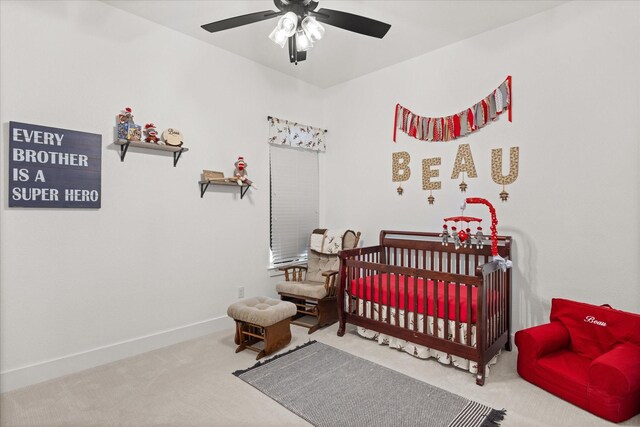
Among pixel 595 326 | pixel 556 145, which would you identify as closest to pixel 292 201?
pixel 556 145

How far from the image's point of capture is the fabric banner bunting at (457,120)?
301 cm

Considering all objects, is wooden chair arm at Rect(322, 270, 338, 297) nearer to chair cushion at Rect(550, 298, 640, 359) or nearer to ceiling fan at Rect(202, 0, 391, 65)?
chair cushion at Rect(550, 298, 640, 359)

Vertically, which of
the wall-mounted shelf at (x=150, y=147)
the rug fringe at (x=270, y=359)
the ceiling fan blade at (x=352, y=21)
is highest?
the ceiling fan blade at (x=352, y=21)

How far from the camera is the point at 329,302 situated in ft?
11.6

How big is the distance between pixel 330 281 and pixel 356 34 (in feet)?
7.81

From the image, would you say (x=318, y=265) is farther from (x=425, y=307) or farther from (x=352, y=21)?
(x=352, y=21)

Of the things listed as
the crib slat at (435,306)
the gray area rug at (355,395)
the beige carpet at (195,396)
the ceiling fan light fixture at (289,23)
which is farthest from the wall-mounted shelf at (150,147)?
the crib slat at (435,306)

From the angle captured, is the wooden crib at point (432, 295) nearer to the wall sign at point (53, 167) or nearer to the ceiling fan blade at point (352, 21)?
the ceiling fan blade at point (352, 21)

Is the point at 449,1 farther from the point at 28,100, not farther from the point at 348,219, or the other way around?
the point at 28,100

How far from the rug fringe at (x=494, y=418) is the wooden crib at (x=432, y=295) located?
31 centimetres

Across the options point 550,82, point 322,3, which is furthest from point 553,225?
point 322,3

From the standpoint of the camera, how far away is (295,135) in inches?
163

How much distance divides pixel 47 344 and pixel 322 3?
3219mm

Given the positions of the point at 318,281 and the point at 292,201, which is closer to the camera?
the point at 318,281
